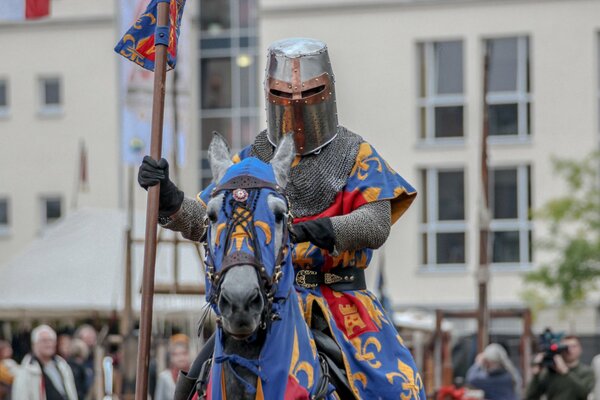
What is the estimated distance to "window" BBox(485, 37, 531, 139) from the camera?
3741 centimetres

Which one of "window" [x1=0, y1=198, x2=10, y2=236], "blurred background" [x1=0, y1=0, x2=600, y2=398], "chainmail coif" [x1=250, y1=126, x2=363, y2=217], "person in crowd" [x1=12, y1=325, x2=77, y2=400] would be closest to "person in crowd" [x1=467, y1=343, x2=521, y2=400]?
"person in crowd" [x1=12, y1=325, x2=77, y2=400]

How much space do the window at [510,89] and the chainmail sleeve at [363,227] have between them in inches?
1224

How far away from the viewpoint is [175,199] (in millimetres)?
6266

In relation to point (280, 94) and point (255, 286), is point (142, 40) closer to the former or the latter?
point (280, 94)

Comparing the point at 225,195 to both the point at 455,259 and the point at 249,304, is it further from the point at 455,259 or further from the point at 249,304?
the point at 455,259

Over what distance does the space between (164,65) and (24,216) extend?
35.4 m

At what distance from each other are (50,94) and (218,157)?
36764mm

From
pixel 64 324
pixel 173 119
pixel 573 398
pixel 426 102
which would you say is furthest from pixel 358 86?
pixel 573 398

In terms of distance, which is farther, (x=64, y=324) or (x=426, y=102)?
(x=426, y=102)

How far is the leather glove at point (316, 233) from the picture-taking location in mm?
6074

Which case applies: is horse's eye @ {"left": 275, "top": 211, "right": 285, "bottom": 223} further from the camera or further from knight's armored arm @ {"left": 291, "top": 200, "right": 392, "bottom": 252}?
the camera

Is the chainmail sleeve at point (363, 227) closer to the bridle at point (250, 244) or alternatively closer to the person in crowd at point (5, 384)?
the bridle at point (250, 244)

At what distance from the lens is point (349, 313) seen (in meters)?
6.74

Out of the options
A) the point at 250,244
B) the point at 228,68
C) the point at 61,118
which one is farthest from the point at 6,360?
the point at 61,118
